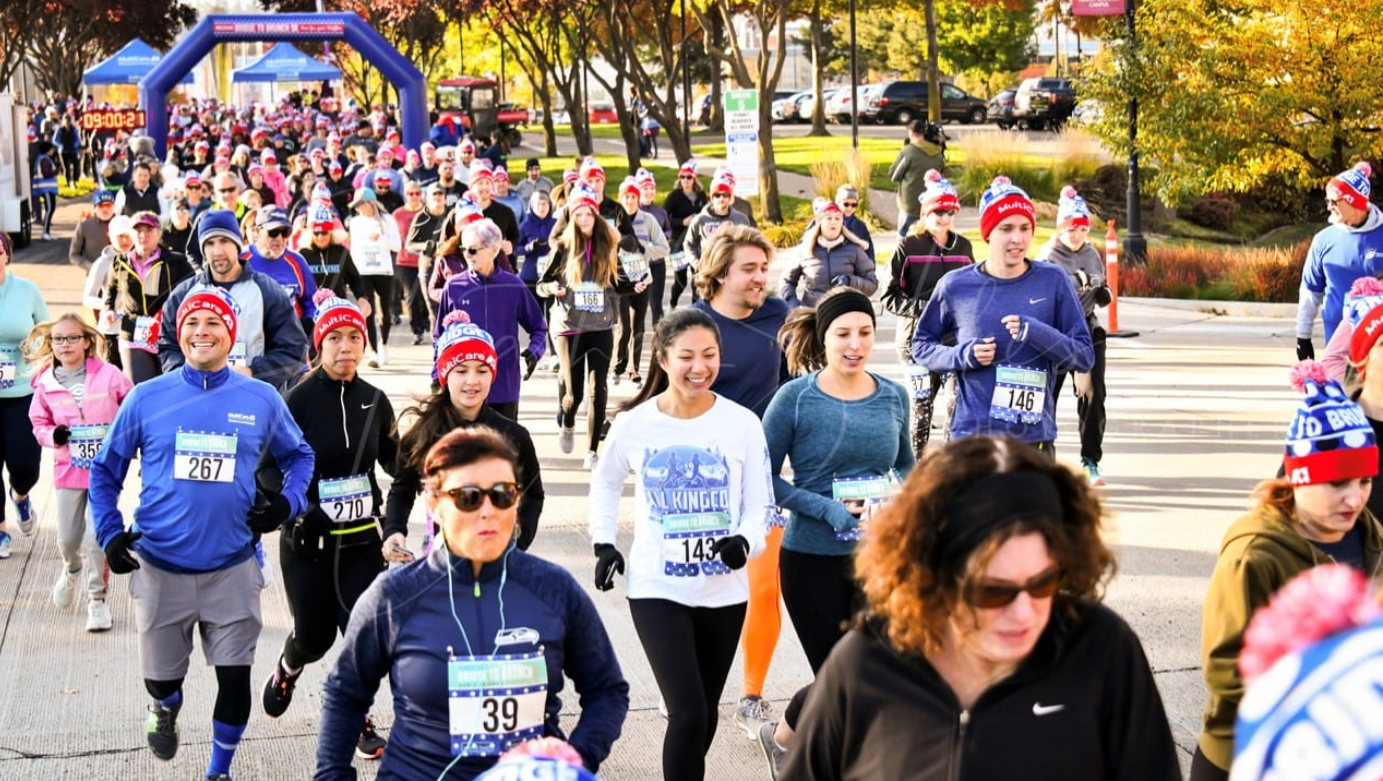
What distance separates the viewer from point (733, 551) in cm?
555

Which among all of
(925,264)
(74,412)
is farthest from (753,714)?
(925,264)

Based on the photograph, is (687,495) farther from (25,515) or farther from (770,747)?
(25,515)

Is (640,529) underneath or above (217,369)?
underneath

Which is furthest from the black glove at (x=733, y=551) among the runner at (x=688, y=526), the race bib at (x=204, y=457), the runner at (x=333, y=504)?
the race bib at (x=204, y=457)

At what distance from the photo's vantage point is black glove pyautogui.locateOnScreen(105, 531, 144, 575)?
594 cm

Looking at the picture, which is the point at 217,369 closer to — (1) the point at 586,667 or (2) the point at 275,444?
(2) the point at 275,444

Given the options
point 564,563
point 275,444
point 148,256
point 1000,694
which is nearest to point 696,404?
point 275,444

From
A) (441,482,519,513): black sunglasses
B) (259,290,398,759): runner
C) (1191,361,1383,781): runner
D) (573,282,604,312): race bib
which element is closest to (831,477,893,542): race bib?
(259,290,398,759): runner

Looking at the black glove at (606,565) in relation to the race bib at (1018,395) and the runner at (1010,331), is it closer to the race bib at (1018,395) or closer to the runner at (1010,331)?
the runner at (1010,331)

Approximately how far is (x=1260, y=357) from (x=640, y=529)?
12678 mm

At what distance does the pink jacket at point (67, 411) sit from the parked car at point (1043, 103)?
46.1m

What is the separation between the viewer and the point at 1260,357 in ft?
56.3

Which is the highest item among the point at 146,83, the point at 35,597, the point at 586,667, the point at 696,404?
the point at 146,83

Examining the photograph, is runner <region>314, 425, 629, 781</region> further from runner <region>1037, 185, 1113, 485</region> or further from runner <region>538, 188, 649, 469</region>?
runner <region>538, 188, 649, 469</region>
